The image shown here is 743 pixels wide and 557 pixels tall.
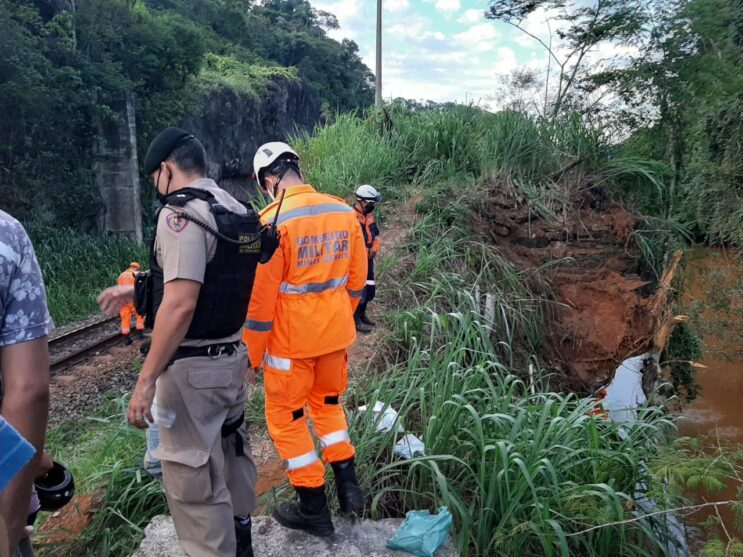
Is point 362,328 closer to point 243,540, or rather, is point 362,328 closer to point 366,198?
point 366,198

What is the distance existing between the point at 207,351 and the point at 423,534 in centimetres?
130

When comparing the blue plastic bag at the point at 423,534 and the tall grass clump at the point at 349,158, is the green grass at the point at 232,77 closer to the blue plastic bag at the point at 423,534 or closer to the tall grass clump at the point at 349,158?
the tall grass clump at the point at 349,158

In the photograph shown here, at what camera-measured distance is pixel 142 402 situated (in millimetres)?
2102

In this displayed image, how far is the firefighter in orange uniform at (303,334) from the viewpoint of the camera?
2.64m

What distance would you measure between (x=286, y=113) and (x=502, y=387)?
1173 inches

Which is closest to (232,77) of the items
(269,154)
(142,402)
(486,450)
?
(269,154)

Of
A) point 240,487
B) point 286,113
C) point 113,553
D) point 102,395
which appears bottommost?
point 102,395

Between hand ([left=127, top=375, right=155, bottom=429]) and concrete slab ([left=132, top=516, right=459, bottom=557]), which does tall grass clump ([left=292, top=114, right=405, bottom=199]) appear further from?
hand ([left=127, top=375, right=155, bottom=429])

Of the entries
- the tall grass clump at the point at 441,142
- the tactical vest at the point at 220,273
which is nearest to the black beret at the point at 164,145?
the tactical vest at the point at 220,273

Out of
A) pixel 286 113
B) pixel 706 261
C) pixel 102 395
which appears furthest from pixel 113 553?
pixel 286 113

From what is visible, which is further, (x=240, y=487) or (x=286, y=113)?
(x=286, y=113)

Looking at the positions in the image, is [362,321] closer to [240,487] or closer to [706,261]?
[240,487]

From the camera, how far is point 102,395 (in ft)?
24.6

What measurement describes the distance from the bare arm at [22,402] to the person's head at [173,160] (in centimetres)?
90
